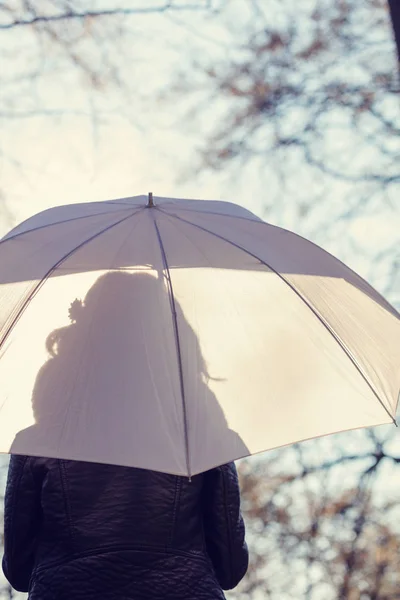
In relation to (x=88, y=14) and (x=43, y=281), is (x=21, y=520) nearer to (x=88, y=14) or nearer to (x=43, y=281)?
(x=43, y=281)

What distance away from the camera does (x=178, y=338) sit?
1584mm

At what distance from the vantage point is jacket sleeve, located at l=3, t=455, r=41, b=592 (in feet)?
4.65

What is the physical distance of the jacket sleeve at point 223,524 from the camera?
151 cm

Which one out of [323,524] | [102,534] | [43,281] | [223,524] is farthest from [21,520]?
[323,524]

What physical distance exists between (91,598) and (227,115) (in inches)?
202

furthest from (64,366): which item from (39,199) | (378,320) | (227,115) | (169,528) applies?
(227,115)

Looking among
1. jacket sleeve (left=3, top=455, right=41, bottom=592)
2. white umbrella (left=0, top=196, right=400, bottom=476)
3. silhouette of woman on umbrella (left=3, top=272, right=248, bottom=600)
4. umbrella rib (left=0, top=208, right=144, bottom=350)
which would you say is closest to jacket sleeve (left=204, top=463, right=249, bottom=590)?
silhouette of woman on umbrella (left=3, top=272, right=248, bottom=600)

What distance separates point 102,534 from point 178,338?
455 millimetres

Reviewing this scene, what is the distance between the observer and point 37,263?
65.3 inches

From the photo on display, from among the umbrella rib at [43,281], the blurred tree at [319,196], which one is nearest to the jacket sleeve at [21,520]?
the umbrella rib at [43,281]

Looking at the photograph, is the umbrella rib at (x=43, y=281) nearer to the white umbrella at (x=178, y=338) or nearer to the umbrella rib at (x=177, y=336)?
the white umbrella at (x=178, y=338)

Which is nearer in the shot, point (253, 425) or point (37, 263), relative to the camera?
point (253, 425)

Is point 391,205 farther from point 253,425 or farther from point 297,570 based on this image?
point 253,425

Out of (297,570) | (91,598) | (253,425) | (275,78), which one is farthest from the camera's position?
(275,78)
